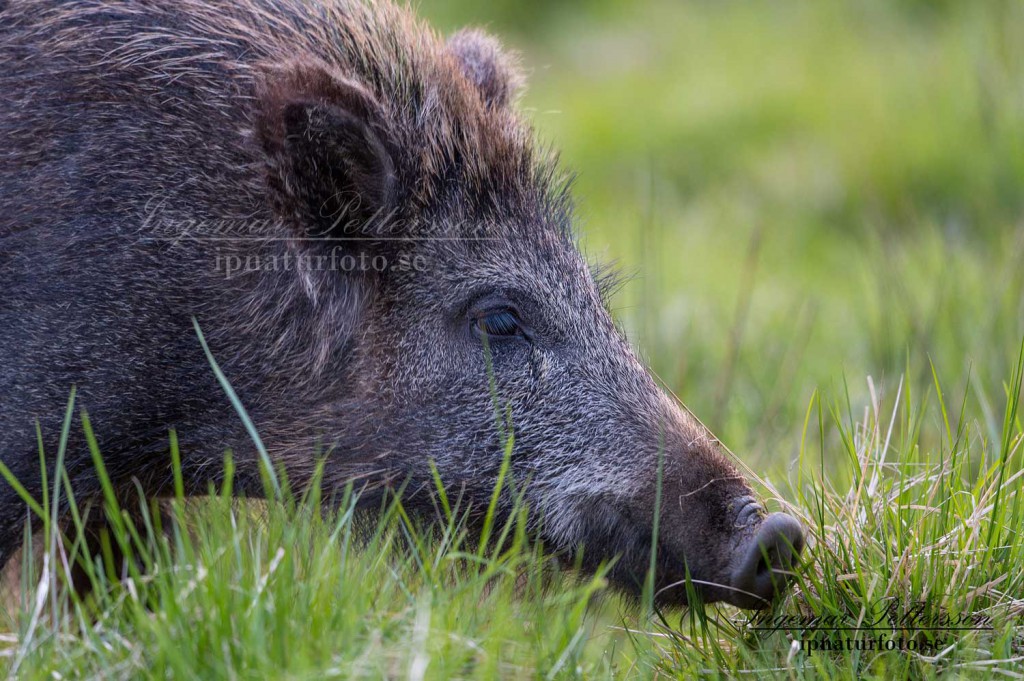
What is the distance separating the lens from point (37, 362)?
308 cm

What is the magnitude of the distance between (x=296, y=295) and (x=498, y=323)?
1.94ft

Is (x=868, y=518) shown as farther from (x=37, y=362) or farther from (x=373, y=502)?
(x=37, y=362)

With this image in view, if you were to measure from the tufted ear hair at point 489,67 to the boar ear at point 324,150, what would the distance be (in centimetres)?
72

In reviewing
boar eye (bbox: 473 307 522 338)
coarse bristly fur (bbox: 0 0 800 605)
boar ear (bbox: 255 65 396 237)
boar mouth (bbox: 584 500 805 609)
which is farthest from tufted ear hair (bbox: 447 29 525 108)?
boar mouth (bbox: 584 500 805 609)

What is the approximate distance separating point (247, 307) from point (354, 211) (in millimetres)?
404

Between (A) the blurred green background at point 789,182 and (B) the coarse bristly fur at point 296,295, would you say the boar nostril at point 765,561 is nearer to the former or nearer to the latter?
(B) the coarse bristly fur at point 296,295

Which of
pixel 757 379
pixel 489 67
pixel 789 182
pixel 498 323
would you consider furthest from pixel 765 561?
pixel 789 182

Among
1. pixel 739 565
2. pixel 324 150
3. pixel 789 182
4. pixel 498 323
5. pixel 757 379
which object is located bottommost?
pixel 739 565

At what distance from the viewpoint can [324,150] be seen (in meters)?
3.27

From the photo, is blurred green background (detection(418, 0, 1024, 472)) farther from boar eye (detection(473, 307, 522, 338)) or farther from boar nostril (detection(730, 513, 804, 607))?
boar nostril (detection(730, 513, 804, 607))

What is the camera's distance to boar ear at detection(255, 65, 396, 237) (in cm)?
319

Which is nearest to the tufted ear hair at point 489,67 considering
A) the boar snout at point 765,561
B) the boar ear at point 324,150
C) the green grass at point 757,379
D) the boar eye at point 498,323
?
the green grass at point 757,379

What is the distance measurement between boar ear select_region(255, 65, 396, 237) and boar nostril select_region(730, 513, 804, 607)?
1.36 m

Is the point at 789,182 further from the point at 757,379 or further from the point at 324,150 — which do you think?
the point at 324,150
